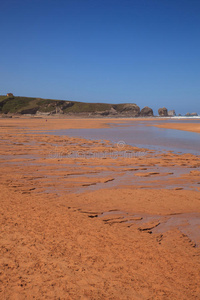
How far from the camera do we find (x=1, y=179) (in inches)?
201

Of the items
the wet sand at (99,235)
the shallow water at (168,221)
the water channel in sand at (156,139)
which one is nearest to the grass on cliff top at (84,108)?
the water channel in sand at (156,139)

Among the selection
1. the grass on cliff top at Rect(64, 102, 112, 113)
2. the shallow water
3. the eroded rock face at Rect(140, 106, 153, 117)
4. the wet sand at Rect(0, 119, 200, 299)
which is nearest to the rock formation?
the eroded rock face at Rect(140, 106, 153, 117)

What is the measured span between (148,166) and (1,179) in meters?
3.70

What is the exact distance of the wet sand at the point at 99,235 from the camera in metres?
1.97

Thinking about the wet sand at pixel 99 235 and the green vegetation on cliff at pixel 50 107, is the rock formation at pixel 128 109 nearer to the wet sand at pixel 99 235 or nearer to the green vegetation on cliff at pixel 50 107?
the green vegetation on cliff at pixel 50 107

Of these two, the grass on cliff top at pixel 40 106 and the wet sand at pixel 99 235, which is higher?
the grass on cliff top at pixel 40 106

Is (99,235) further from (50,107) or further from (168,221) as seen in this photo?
(50,107)

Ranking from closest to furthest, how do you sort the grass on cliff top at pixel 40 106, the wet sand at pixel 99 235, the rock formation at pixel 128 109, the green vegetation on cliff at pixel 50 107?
the wet sand at pixel 99 235
the green vegetation on cliff at pixel 50 107
the grass on cliff top at pixel 40 106
the rock formation at pixel 128 109

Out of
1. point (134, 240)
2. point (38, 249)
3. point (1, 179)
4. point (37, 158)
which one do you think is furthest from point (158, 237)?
point (37, 158)

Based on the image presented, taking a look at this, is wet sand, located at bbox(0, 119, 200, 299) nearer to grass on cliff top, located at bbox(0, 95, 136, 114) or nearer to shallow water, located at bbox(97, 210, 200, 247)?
shallow water, located at bbox(97, 210, 200, 247)

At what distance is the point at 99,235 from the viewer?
2.82 meters

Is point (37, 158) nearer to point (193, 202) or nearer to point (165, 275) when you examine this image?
point (193, 202)

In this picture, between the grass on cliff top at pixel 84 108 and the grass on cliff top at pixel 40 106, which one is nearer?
the grass on cliff top at pixel 40 106

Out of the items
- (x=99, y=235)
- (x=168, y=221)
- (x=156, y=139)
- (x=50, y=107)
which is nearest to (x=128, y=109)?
(x=50, y=107)
